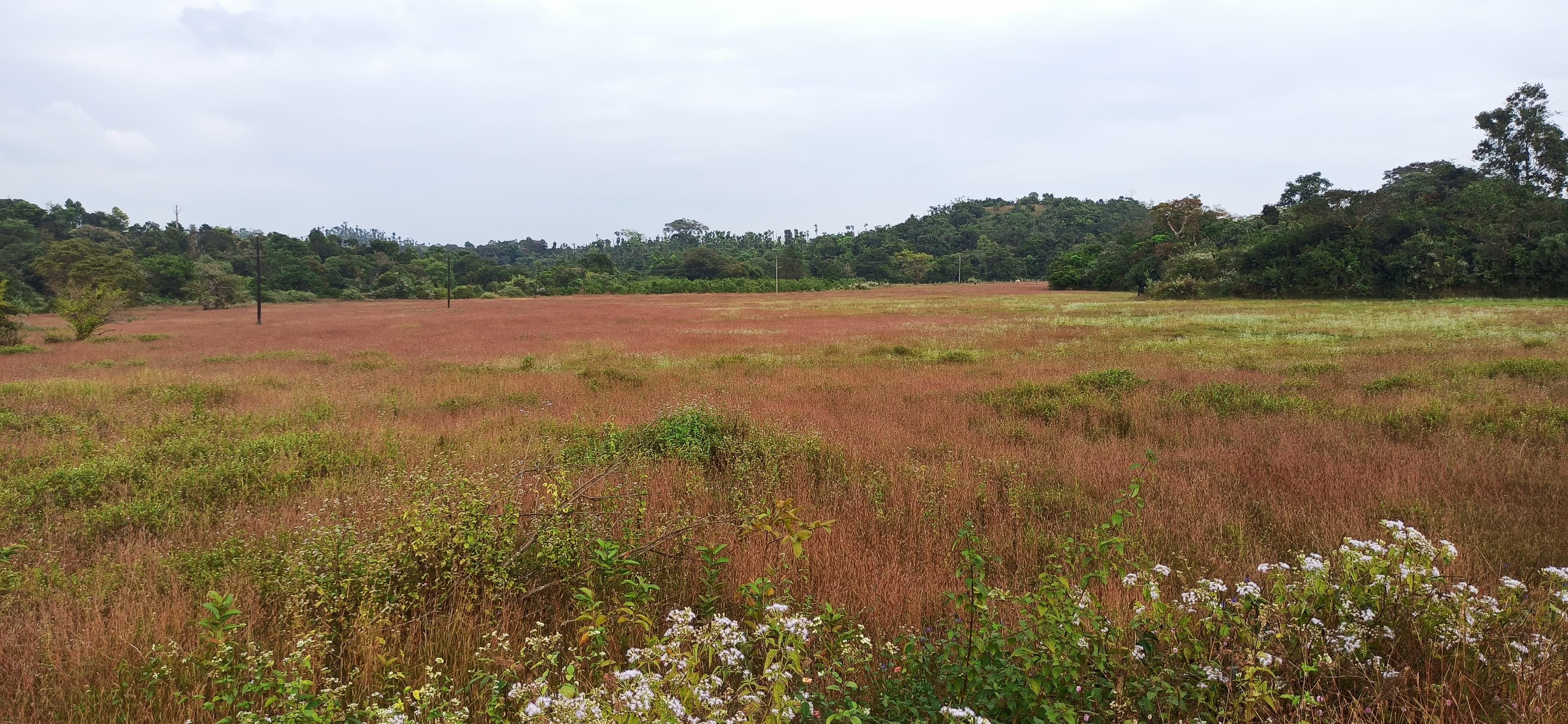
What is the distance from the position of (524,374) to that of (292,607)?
11617 mm

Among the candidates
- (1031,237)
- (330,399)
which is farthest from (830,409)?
(1031,237)

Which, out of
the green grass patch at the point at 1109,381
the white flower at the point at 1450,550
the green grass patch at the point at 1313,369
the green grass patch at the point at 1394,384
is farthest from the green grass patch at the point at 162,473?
the green grass patch at the point at 1313,369

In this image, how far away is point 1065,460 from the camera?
6.77 meters

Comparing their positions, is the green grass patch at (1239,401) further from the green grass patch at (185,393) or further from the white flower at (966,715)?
the green grass patch at (185,393)

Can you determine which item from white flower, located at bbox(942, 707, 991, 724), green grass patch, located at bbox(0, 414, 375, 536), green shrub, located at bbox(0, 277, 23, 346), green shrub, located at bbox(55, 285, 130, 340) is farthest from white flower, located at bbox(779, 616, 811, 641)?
green shrub, located at bbox(55, 285, 130, 340)

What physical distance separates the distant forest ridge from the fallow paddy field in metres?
28.3

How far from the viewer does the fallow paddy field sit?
2.49m

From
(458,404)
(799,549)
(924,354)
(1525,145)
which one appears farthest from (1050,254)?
(799,549)

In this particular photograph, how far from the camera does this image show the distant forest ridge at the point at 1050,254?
3856cm

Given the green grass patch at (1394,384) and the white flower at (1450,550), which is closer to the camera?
the white flower at (1450,550)

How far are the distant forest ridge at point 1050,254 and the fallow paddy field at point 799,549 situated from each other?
28.3 m

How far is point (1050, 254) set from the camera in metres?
104

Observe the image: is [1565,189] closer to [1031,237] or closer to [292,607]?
[1031,237]

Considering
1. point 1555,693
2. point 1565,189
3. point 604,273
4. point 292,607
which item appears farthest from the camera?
point 604,273
